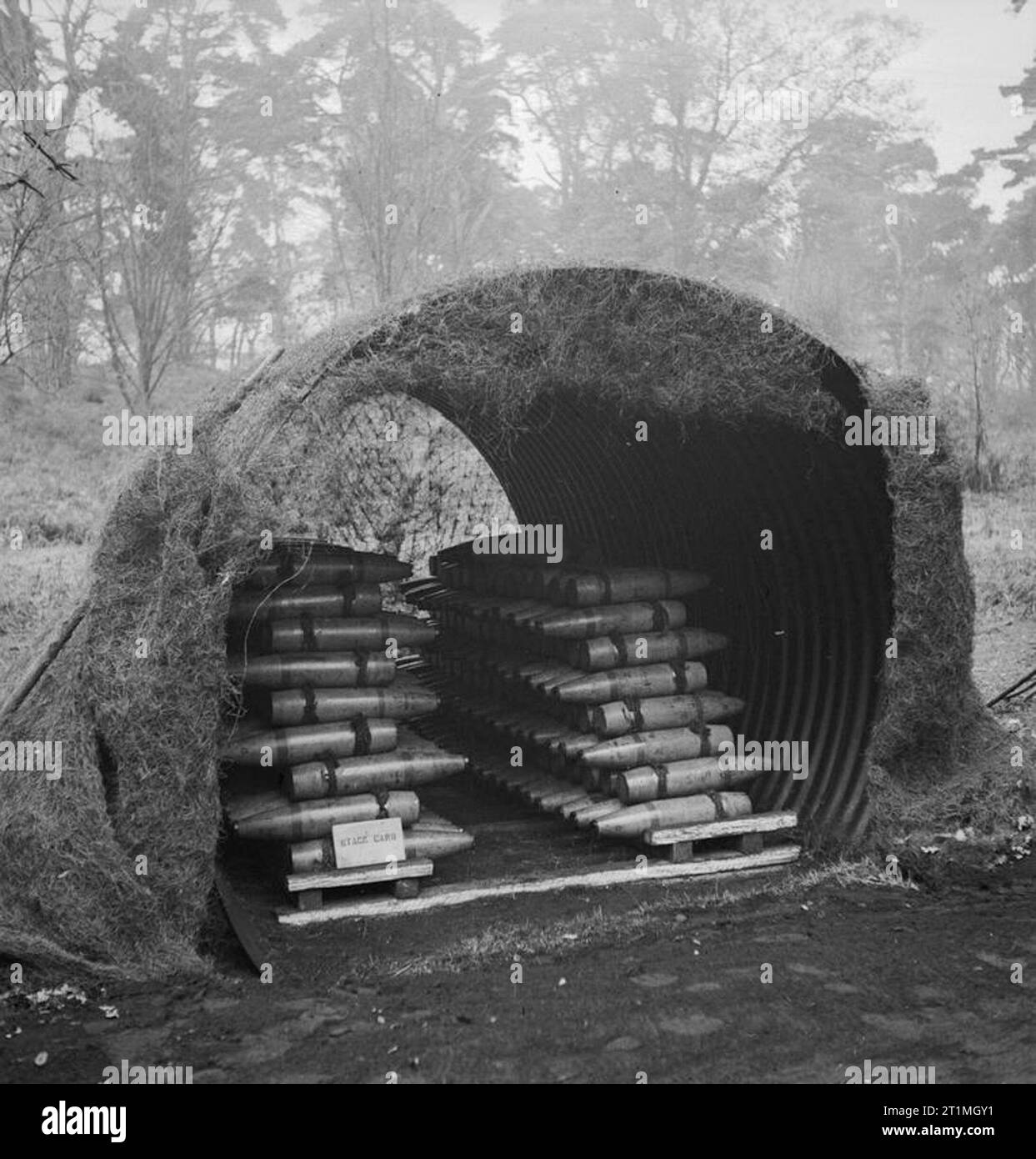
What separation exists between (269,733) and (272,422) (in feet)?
7.04

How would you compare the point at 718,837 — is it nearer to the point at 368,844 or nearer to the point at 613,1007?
the point at 368,844

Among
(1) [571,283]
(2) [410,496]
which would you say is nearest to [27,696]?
(1) [571,283]

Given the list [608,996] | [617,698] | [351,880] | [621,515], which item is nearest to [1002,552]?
[621,515]

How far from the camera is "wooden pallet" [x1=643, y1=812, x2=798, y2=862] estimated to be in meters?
8.04

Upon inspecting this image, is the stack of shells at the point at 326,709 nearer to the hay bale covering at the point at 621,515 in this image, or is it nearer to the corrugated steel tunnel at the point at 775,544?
the hay bale covering at the point at 621,515

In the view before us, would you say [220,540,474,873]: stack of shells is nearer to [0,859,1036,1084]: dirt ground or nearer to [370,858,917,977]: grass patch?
[0,859,1036,1084]: dirt ground

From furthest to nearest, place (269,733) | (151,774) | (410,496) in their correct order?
1. (410,496)
2. (269,733)
3. (151,774)

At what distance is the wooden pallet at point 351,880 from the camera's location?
709 cm

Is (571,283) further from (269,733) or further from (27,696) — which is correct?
(27,696)

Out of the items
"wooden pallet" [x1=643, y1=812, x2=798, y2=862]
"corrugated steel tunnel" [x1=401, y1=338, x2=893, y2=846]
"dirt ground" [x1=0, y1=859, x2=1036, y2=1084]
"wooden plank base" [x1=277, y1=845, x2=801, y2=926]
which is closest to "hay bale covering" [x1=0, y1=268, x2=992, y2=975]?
"corrugated steel tunnel" [x1=401, y1=338, x2=893, y2=846]

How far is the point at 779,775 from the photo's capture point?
29.6 ft

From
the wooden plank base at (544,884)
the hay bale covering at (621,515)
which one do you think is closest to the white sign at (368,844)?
the wooden plank base at (544,884)

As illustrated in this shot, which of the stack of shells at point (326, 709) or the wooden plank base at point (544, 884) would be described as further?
the stack of shells at point (326, 709)

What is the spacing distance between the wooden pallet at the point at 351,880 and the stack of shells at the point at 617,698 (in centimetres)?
138
